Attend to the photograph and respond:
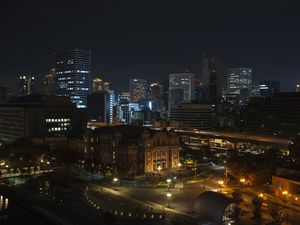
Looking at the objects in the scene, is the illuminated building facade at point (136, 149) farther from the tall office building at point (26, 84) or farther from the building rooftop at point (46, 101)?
the tall office building at point (26, 84)

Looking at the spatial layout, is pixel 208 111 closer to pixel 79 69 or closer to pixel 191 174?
pixel 79 69

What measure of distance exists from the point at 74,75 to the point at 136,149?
8899cm

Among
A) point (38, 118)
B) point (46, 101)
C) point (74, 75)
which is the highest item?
point (74, 75)

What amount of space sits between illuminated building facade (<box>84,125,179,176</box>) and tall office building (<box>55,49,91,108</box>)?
265ft

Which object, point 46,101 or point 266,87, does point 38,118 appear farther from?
point 266,87

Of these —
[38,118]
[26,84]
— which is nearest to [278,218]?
[38,118]

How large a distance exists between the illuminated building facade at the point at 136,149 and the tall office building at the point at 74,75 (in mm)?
80738

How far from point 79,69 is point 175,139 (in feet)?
284

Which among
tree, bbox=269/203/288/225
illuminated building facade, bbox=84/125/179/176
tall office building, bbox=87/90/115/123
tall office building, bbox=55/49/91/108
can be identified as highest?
tall office building, bbox=55/49/91/108

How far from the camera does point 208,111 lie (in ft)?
314

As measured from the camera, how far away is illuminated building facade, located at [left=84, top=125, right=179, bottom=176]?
37.1 meters

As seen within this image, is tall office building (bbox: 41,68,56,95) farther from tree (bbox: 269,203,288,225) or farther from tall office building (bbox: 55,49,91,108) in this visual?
tree (bbox: 269,203,288,225)

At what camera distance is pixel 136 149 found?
3734 cm

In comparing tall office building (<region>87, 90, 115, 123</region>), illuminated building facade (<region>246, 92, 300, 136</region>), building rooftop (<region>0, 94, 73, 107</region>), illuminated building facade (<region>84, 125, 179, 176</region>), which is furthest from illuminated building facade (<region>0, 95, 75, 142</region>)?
tall office building (<region>87, 90, 115, 123</region>)
